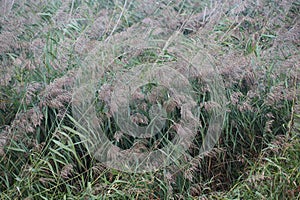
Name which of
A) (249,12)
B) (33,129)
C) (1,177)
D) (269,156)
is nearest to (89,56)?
(33,129)

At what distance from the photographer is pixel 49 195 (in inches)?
132

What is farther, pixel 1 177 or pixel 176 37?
pixel 176 37

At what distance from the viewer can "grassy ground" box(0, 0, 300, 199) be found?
3.39 m

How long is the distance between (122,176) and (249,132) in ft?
3.22

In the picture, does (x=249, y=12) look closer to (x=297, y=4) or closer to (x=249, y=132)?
(x=297, y=4)

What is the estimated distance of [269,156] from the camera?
12.0 feet

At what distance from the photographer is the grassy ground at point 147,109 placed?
339 centimetres

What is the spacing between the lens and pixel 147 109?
12.2 feet

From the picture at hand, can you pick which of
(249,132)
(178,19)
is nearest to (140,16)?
(178,19)

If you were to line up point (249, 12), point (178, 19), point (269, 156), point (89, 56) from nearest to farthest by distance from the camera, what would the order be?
point (269, 156) < point (89, 56) < point (178, 19) < point (249, 12)

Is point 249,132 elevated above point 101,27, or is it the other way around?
point 101,27

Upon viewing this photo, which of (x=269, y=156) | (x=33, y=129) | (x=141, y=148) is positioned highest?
(x=33, y=129)

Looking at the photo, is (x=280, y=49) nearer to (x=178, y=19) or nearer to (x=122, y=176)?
(x=178, y=19)

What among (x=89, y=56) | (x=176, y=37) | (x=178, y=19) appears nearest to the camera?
(x=89, y=56)
